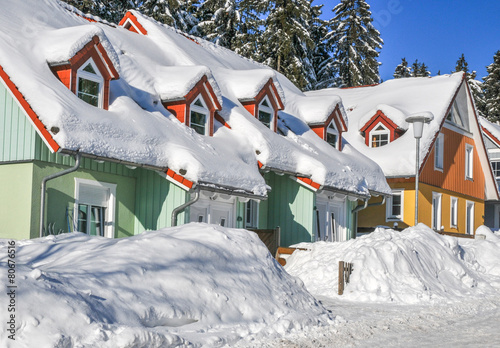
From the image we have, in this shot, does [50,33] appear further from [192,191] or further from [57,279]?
[57,279]

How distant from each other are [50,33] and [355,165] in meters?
11.1

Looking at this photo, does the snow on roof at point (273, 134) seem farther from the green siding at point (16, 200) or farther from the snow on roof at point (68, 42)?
the green siding at point (16, 200)

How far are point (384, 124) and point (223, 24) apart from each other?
1622cm

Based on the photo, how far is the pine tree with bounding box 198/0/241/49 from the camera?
42.1 meters

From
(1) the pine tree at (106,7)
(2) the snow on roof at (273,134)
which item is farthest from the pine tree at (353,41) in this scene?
(2) the snow on roof at (273,134)

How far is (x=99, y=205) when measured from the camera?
53.3 feet

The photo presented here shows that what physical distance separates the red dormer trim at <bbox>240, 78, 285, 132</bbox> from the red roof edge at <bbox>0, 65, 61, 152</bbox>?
8808 mm

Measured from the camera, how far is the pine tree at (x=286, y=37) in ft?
135

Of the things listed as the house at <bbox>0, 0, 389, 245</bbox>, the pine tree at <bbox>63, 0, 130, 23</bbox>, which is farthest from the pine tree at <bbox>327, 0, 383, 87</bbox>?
the house at <bbox>0, 0, 389, 245</bbox>

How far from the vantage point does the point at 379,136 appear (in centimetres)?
3034

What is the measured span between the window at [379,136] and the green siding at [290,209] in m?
9.51

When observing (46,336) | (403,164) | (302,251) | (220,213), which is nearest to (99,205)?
(220,213)

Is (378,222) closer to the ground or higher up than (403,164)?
closer to the ground

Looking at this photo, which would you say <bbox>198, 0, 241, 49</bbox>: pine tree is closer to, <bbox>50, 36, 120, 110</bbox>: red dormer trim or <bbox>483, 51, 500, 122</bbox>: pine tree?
<bbox>50, 36, 120, 110</bbox>: red dormer trim
